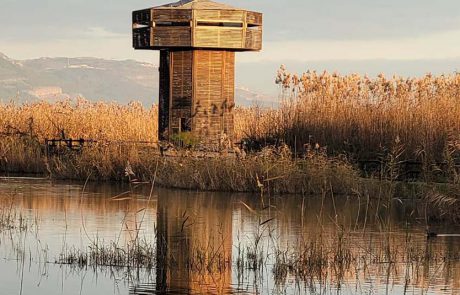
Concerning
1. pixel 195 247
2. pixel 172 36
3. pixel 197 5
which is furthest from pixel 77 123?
pixel 195 247

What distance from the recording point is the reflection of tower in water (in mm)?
14410

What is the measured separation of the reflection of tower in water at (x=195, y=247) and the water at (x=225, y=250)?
0.02m

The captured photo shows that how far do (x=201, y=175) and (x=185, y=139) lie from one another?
16.5 feet

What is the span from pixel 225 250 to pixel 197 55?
717 inches

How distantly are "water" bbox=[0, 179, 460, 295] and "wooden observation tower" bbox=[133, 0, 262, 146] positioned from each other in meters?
10.2

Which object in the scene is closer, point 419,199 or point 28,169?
point 419,199

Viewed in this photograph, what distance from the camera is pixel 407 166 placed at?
94.6 ft

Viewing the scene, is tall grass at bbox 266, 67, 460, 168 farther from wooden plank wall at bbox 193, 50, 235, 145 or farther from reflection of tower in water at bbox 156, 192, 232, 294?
reflection of tower in water at bbox 156, 192, 232, 294

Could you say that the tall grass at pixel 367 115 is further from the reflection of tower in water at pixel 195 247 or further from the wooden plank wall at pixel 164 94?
the reflection of tower in water at pixel 195 247

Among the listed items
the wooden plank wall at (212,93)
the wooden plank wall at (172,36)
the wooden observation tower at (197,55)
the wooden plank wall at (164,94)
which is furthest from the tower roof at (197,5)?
the wooden plank wall at (164,94)

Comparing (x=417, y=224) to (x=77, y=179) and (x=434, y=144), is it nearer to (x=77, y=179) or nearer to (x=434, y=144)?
(x=434, y=144)

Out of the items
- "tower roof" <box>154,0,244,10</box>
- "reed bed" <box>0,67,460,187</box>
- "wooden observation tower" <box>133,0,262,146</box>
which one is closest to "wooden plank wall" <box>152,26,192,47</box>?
"wooden observation tower" <box>133,0,262,146</box>

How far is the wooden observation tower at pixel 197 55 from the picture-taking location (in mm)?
34156

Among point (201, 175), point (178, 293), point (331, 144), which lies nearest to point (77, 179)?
point (201, 175)
